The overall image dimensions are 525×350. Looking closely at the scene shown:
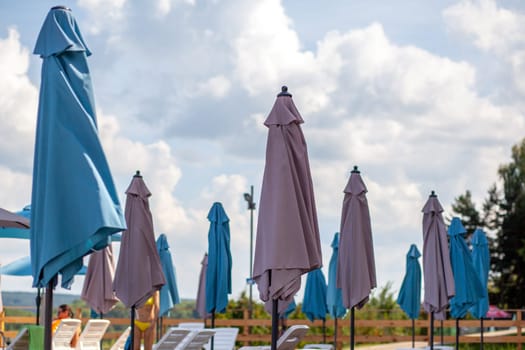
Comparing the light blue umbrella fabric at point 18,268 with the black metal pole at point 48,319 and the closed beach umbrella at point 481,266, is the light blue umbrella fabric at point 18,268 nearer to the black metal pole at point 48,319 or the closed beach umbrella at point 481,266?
the closed beach umbrella at point 481,266

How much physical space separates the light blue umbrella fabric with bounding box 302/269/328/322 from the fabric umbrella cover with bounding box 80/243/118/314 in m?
6.00

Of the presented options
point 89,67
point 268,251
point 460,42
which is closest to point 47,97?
point 89,67

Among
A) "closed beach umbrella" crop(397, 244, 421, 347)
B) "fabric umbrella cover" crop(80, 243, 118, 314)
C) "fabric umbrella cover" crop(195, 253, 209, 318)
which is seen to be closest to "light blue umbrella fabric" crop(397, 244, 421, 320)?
"closed beach umbrella" crop(397, 244, 421, 347)

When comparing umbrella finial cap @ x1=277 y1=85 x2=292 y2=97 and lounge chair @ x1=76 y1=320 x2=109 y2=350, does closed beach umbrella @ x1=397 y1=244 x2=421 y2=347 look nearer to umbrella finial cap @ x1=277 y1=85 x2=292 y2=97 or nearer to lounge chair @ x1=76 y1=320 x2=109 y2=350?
lounge chair @ x1=76 y1=320 x2=109 y2=350

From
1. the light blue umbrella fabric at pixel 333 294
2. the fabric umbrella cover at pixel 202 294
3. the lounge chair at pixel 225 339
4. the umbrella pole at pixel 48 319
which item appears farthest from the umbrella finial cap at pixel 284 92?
the fabric umbrella cover at pixel 202 294

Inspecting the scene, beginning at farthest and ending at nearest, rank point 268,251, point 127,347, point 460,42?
point 460,42 < point 127,347 < point 268,251

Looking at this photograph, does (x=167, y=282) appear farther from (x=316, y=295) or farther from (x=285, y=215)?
(x=285, y=215)

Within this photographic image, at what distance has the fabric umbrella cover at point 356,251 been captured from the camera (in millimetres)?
12375

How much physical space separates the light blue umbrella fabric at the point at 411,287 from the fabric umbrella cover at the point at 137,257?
8861mm

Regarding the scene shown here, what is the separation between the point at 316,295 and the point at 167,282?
353cm

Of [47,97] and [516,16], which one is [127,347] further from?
[516,16]

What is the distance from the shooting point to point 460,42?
896 inches

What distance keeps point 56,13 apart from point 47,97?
0.72m

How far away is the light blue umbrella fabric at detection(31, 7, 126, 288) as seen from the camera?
6707mm
